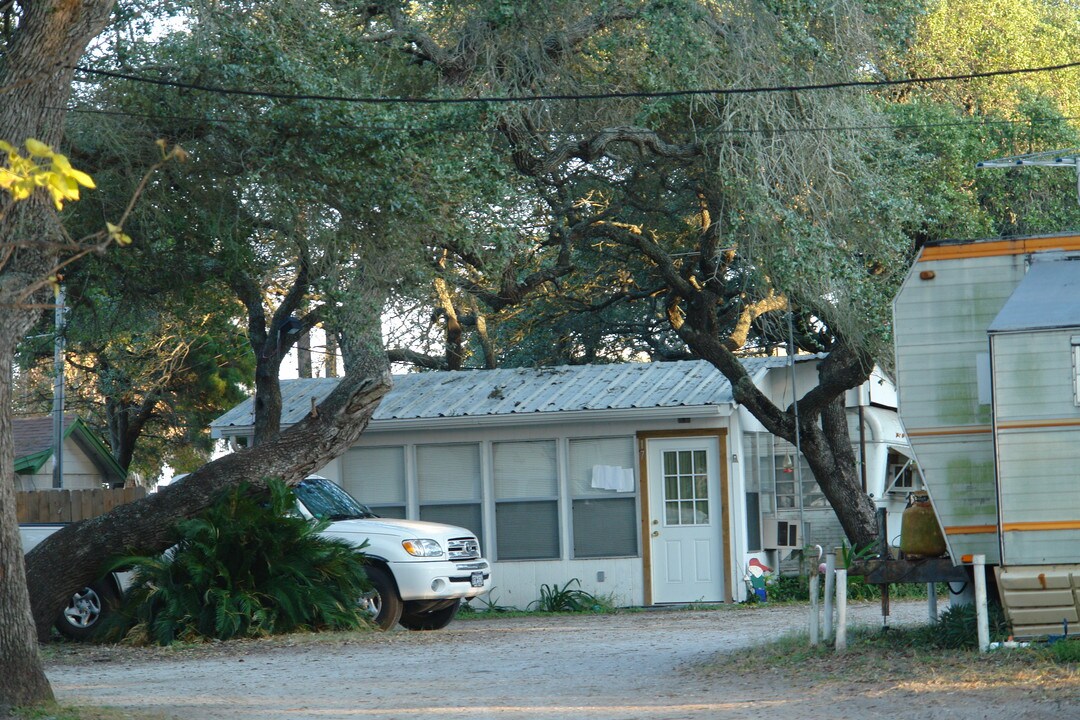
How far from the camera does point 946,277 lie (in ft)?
34.0

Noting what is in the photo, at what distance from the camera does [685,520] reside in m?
18.2

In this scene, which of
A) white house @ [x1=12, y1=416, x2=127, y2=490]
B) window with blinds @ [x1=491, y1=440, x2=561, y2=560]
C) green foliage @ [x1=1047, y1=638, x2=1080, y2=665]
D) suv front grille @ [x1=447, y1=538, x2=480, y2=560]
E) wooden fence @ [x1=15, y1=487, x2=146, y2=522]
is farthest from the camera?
white house @ [x1=12, y1=416, x2=127, y2=490]

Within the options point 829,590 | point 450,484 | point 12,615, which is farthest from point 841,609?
point 450,484

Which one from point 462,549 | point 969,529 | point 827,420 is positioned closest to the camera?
point 969,529

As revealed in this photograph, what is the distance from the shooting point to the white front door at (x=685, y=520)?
1798 cm

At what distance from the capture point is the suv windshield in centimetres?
1532

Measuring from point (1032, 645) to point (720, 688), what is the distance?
7.74ft

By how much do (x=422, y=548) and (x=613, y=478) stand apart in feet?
14.7

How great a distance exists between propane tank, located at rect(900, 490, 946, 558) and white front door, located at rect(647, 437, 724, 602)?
7.60 metres

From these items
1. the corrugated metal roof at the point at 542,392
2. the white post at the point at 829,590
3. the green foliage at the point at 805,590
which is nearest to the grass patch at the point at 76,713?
the white post at the point at 829,590

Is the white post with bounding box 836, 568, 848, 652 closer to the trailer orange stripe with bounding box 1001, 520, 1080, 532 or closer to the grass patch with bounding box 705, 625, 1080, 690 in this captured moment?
the grass patch with bounding box 705, 625, 1080, 690

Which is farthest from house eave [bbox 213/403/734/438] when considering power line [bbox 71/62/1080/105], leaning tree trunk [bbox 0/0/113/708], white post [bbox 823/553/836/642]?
leaning tree trunk [bbox 0/0/113/708]

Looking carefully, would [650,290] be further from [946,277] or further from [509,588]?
[946,277]

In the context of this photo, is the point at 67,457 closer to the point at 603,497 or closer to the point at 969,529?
the point at 603,497
